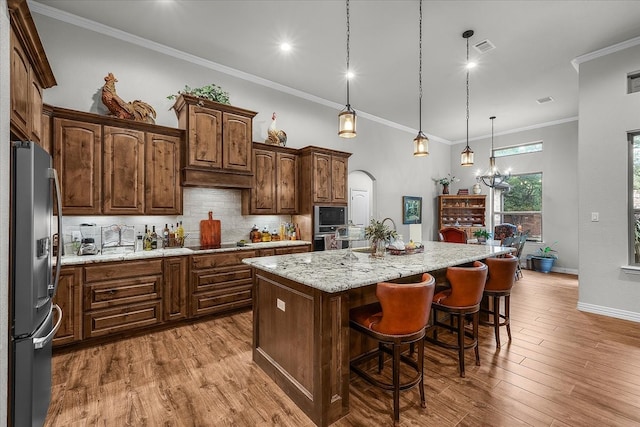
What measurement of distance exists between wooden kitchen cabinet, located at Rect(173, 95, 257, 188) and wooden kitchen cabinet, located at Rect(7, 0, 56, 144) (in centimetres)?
151

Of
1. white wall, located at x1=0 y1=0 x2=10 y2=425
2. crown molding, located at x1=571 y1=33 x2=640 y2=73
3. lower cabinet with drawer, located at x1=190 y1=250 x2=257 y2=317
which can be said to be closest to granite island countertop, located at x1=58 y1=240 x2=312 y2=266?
lower cabinet with drawer, located at x1=190 y1=250 x2=257 y2=317

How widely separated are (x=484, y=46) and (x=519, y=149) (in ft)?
15.6

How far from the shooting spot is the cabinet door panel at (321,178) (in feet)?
15.8

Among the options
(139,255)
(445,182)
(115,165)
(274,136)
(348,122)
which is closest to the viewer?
(348,122)

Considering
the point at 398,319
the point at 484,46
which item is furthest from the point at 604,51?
the point at 398,319

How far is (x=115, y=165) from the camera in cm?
332

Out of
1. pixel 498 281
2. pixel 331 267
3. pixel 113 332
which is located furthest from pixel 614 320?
pixel 113 332

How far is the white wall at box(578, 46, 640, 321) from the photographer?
378 centimetres

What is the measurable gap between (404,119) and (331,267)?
562 centimetres

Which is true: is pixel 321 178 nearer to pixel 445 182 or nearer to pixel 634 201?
pixel 634 201

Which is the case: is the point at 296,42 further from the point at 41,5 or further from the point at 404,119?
the point at 404,119

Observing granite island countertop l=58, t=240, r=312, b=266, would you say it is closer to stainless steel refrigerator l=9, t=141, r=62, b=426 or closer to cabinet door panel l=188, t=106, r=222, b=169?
cabinet door panel l=188, t=106, r=222, b=169

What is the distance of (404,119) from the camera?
22.5ft

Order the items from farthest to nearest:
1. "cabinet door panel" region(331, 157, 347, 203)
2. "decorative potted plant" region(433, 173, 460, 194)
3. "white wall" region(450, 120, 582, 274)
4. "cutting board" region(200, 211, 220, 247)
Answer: "decorative potted plant" region(433, 173, 460, 194), "white wall" region(450, 120, 582, 274), "cabinet door panel" region(331, 157, 347, 203), "cutting board" region(200, 211, 220, 247)
